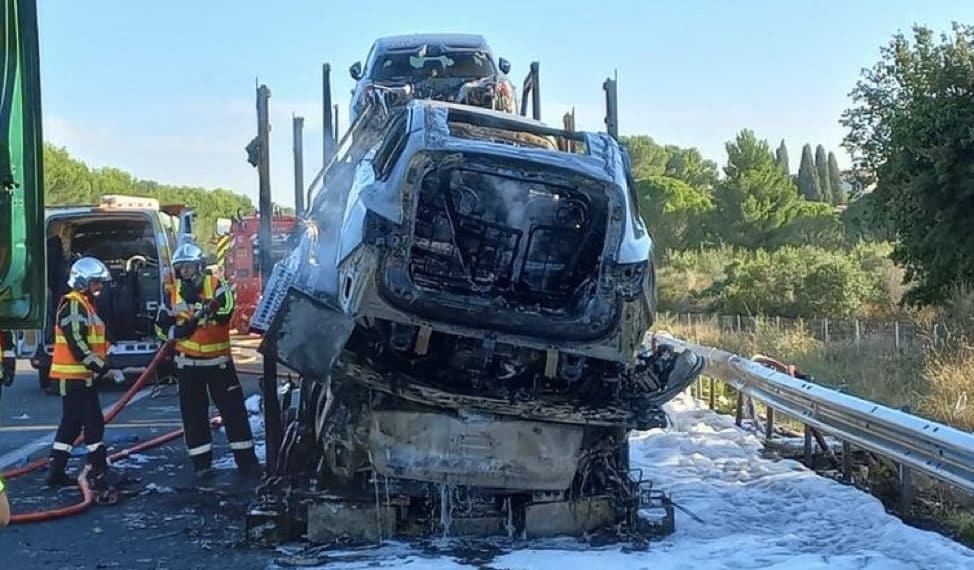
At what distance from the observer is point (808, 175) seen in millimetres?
→ 101625

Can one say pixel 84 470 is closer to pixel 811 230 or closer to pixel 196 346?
pixel 196 346

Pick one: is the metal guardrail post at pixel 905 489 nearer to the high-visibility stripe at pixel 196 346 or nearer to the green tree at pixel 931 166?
the high-visibility stripe at pixel 196 346

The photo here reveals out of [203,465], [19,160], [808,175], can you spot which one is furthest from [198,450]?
[808,175]

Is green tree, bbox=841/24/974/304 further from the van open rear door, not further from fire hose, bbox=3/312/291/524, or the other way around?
the van open rear door

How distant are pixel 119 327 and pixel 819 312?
58.7 ft

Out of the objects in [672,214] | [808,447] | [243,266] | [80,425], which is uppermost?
[672,214]

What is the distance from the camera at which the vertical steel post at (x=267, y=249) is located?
24.4 feet

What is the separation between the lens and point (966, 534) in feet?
19.6

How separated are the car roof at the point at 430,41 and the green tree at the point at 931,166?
6577mm

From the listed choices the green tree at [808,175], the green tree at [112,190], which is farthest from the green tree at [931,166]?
the green tree at [808,175]

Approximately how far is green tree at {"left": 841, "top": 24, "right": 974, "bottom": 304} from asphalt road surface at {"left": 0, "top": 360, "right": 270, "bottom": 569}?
940 cm

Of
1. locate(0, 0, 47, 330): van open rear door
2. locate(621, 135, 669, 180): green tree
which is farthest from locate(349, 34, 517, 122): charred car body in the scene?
locate(621, 135, 669, 180): green tree

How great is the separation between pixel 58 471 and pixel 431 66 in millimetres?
4852

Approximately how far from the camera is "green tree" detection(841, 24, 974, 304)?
1459 centimetres
